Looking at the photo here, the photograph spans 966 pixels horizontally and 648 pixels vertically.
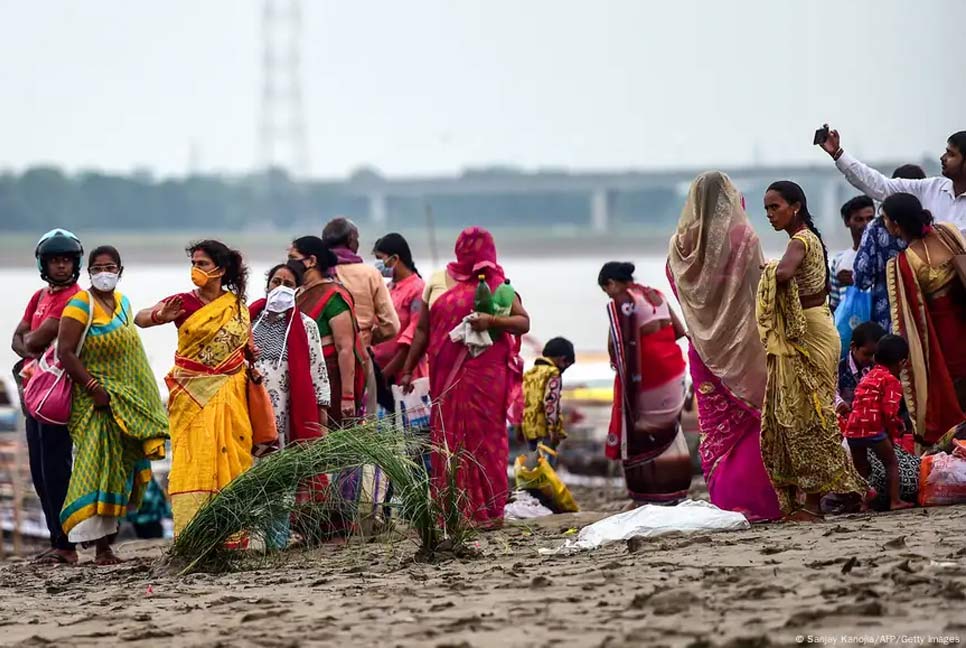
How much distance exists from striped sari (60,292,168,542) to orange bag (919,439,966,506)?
3707 millimetres

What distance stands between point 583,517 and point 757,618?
4.83m

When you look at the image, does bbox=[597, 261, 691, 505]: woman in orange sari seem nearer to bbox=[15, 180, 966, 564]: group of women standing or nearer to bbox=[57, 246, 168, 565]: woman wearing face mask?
bbox=[15, 180, 966, 564]: group of women standing

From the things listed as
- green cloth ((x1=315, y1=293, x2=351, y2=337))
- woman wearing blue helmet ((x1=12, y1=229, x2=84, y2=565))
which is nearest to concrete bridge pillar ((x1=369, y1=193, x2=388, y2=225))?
green cloth ((x1=315, y1=293, x2=351, y2=337))

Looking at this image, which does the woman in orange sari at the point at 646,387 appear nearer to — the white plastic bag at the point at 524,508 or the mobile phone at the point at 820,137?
the white plastic bag at the point at 524,508

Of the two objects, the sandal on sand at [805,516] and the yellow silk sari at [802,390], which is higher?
the yellow silk sari at [802,390]

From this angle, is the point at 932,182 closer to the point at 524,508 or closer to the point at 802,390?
the point at 802,390

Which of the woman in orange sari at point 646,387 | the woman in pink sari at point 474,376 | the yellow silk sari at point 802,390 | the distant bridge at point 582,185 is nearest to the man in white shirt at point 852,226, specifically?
the woman in orange sari at point 646,387

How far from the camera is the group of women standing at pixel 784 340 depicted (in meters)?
7.71

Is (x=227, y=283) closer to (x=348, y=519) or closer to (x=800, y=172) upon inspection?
(x=348, y=519)

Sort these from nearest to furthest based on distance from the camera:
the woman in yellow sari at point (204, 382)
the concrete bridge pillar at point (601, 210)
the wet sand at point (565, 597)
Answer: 1. the wet sand at point (565, 597)
2. the woman in yellow sari at point (204, 382)
3. the concrete bridge pillar at point (601, 210)

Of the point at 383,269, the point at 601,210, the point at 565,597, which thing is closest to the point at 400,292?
the point at 383,269

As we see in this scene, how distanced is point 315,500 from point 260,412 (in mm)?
Answer: 1087

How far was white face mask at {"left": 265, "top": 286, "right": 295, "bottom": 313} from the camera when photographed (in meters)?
8.75

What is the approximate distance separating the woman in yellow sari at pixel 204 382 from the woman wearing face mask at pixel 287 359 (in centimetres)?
46
